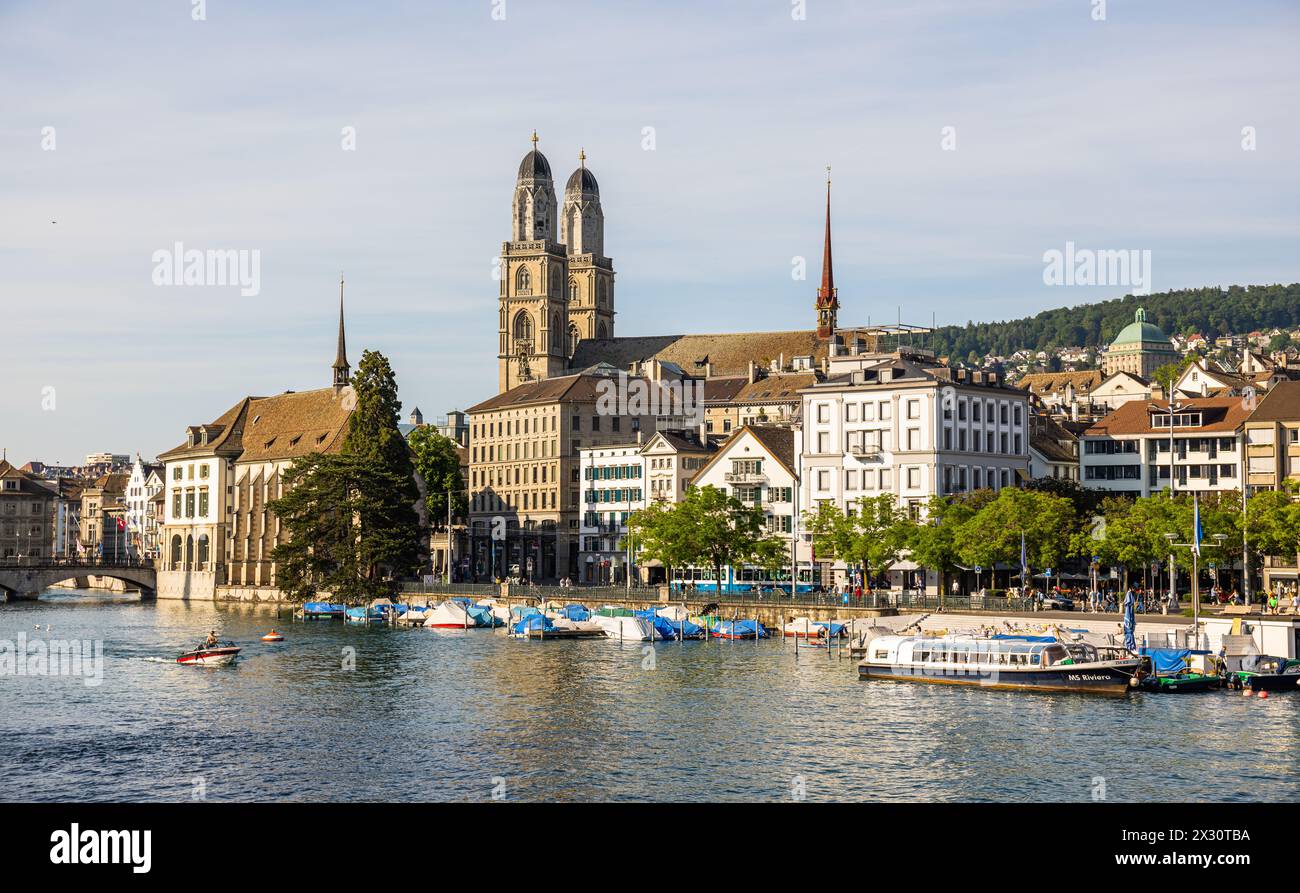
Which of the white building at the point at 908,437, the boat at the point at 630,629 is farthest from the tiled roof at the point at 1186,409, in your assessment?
the boat at the point at 630,629

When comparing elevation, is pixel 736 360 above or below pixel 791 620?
above

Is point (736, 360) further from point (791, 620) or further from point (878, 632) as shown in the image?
point (878, 632)

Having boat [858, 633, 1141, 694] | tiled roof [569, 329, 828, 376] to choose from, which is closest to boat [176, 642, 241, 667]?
boat [858, 633, 1141, 694]

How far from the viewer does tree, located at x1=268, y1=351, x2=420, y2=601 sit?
410 feet

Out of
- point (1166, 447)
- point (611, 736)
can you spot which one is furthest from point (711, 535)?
point (611, 736)

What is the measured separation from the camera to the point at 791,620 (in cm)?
9494

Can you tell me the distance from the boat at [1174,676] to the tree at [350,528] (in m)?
71.5

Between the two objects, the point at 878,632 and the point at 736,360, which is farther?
the point at 736,360

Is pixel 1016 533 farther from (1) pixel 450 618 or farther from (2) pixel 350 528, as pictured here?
(2) pixel 350 528

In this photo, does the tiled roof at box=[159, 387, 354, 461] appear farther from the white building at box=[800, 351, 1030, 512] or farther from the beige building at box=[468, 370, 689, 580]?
the white building at box=[800, 351, 1030, 512]
